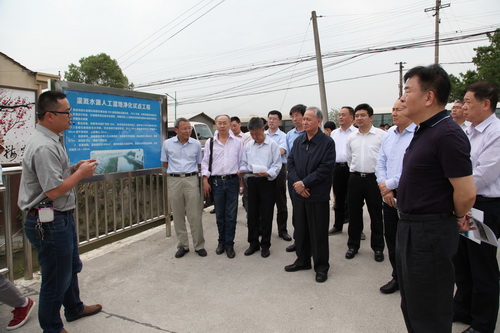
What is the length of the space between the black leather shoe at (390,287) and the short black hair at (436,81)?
6.48ft

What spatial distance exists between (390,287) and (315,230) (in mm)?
869

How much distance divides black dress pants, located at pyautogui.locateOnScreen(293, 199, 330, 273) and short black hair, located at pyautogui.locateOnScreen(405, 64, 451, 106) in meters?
1.87

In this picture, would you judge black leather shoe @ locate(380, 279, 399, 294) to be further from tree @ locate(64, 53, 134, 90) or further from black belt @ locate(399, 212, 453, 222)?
tree @ locate(64, 53, 134, 90)

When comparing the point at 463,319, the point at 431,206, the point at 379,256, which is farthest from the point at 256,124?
the point at 463,319

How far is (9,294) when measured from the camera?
244cm

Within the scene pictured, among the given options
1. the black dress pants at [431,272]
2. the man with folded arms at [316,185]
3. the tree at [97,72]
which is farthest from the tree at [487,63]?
the tree at [97,72]

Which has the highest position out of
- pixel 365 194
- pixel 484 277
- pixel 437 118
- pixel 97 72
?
pixel 97 72

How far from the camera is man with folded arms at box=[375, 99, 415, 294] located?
2.87m

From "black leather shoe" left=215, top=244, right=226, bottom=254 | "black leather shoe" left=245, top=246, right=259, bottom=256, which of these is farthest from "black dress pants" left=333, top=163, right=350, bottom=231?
"black leather shoe" left=215, top=244, right=226, bottom=254

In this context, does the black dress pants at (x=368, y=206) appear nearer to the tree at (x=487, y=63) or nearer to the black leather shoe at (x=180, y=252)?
the black leather shoe at (x=180, y=252)

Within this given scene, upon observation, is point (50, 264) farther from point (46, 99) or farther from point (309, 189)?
point (309, 189)

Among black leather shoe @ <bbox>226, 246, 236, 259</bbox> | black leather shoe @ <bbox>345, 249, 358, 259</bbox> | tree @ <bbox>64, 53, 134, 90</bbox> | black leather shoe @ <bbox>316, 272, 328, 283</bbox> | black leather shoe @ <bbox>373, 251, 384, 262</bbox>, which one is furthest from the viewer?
tree @ <bbox>64, 53, 134, 90</bbox>

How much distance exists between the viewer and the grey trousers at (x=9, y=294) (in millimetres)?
2398

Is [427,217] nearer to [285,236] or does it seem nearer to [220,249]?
[220,249]
